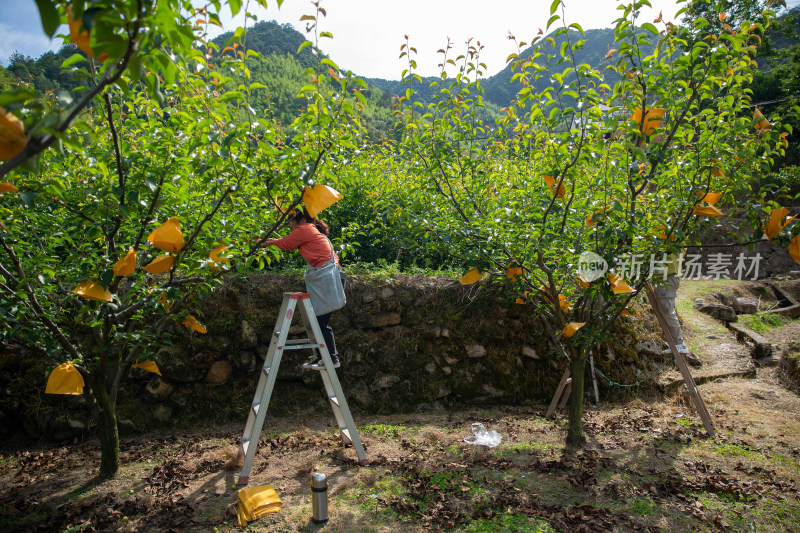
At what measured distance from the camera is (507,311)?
499 centimetres

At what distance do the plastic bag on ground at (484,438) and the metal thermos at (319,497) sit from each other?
1.59m

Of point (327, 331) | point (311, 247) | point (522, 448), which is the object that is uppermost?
point (311, 247)

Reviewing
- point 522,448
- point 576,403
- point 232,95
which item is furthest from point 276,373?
point 576,403

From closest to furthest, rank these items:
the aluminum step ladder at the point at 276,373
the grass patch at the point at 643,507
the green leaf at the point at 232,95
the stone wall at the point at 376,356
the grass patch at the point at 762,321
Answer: the green leaf at the point at 232,95 → the grass patch at the point at 643,507 → the aluminum step ladder at the point at 276,373 → the stone wall at the point at 376,356 → the grass patch at the point at 762,321

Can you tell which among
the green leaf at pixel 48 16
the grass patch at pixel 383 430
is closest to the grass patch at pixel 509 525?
the grass patch at pixel 383 430

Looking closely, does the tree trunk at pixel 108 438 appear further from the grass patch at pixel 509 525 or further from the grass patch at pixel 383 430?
the grass patch at pixel 509 525

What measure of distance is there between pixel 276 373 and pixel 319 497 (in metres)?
1.02

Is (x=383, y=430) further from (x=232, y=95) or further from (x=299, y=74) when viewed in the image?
(x=299, y=74)

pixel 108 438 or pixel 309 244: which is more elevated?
pixel 309 244

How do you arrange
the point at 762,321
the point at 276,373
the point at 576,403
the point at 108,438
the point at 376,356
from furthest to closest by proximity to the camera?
the point at 762,321
the point at 376,356
the point at 576,403
the point at 276,373
the point at 108,438

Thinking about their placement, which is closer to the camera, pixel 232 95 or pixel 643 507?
pixel 232 95

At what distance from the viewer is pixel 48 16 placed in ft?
3.46

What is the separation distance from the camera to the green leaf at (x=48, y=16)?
1044 mm

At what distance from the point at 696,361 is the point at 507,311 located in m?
2.78
